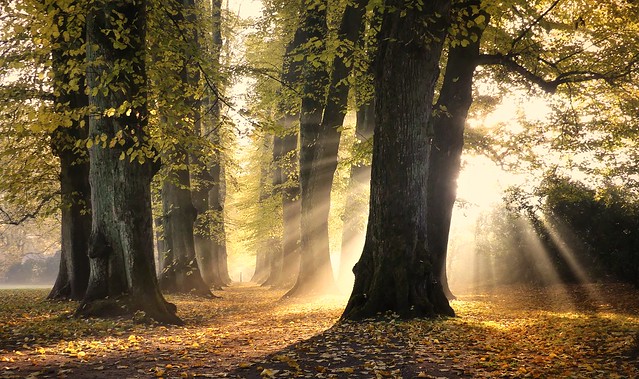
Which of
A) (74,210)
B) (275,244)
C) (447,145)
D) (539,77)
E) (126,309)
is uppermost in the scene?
(539,77)

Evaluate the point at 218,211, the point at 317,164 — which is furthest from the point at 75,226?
the point at 218,211

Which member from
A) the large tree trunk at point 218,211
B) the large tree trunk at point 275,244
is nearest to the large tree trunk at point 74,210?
the large tree trunk at point 218,211

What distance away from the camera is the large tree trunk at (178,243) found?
18.1 metres

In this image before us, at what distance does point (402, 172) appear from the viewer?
9.27 m

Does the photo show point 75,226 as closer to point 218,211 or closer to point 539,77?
point 218,211

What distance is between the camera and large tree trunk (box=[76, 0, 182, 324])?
9.38 m

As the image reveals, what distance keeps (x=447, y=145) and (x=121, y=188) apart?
24.3 feet

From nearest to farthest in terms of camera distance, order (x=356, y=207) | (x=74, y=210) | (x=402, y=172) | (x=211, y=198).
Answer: (x=402, y=172)
(x=74, y=210)
(x=356, y=207)
(x=211, y=198)

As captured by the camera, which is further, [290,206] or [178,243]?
[290,206]

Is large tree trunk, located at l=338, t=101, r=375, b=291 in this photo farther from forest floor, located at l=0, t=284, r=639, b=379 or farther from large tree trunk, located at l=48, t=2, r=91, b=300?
forest floor, located at l=0, t=284, r=639, b=379

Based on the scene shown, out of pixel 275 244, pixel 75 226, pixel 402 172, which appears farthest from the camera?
Answer: pixel 275 244

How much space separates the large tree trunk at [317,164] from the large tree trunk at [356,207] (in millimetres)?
1941

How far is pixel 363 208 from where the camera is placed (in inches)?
840

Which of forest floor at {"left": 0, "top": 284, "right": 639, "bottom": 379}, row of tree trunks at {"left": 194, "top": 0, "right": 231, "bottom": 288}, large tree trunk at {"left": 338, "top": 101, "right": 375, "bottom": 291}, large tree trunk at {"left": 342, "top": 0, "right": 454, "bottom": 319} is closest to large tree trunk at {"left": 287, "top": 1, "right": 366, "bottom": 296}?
large tree trunk at {"left": 338, "top": 101, "right": 375, "bottom": 291}
